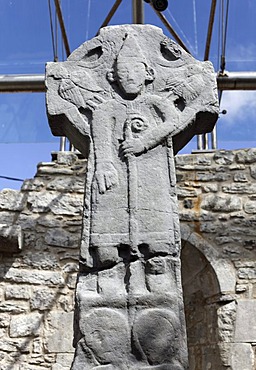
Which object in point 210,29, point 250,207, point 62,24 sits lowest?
point 250,207

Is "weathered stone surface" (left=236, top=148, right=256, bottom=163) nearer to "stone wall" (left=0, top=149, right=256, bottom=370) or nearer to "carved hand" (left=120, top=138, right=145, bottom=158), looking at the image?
"stone wall" (left=0, top=149, right=256, bottom=370)

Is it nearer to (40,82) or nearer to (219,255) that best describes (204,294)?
(219,255)

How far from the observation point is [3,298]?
18.8 ft

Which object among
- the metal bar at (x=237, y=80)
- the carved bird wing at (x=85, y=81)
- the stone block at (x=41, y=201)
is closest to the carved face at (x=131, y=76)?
the carved bird wing at (x=85, y=81)

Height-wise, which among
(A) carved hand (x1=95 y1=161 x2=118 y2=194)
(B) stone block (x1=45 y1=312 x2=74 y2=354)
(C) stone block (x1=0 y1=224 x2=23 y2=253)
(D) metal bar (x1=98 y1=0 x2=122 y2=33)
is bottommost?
(B) stone block (x1=45 y1=312 x2=74 y2=354)

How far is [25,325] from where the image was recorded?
18.4ft

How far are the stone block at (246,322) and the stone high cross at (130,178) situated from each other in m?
2.64

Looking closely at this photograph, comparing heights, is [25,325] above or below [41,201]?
below

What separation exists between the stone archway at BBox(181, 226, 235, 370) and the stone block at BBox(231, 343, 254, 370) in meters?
0.15

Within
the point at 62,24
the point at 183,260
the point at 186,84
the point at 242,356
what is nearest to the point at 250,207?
the point at 183,260

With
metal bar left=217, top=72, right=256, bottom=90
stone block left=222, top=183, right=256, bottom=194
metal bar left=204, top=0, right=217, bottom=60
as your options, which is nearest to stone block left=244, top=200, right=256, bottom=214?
stone block left=222, top=183, right=256, bottom=194

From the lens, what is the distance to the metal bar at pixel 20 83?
7703 mm

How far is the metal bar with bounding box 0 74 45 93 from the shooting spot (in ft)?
25.3

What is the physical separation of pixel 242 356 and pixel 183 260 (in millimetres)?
1229
